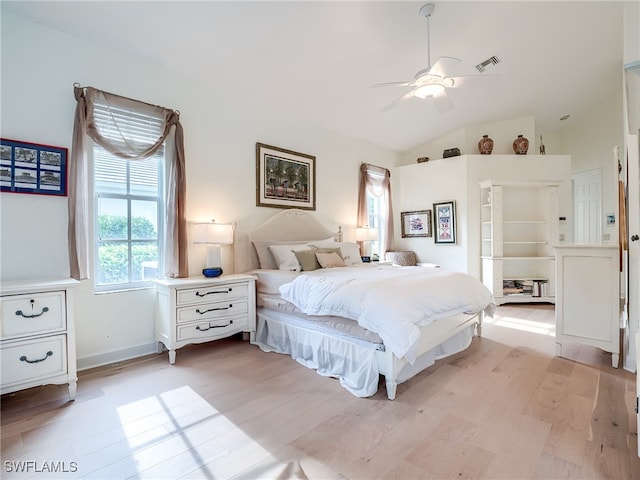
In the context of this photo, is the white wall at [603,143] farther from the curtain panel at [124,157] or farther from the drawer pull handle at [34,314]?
the drawer pull handle at [34,314]

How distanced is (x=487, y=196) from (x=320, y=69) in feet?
12.1

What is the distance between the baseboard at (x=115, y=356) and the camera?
110 inches

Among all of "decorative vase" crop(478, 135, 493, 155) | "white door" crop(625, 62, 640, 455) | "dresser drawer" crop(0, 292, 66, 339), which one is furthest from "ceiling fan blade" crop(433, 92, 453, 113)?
"dresser drawer" crop(0, 292, 66, 339)

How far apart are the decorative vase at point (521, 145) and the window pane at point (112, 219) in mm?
5836

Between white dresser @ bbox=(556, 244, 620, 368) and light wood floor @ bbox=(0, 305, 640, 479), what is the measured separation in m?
0.23

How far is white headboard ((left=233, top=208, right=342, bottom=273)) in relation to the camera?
3.89 m

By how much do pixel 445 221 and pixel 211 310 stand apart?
4440 millimetres

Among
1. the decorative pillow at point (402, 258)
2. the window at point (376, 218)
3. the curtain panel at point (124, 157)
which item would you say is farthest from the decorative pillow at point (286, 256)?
the decorative pillow at point (402, 258)

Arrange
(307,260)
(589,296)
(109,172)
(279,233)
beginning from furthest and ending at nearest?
(279,233) < (307,260) < (109,172) < (589,296)

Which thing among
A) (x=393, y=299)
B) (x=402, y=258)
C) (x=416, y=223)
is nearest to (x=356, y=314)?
(x=393, y=299)

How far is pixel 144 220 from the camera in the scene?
3.26m

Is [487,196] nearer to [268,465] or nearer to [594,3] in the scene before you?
[594,3]

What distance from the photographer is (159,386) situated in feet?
8.17

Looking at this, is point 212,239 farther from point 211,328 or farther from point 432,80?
point 432,80
